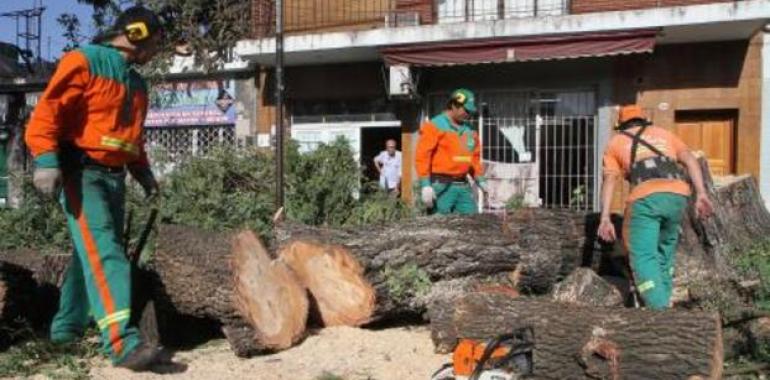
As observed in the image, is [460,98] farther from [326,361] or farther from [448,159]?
[326,361]

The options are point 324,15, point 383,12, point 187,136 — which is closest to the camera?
point 383,12

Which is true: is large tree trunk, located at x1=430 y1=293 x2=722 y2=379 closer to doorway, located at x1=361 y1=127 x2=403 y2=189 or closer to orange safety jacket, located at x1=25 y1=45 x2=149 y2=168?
orange safety jacket, located at x1=25 y1=45 x2=149 y2=168

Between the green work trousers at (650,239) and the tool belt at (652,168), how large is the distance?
0.15 m

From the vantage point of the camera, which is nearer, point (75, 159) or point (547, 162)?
point (75, 159)

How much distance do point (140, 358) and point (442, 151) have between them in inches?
151

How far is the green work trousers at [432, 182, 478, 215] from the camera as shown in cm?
769

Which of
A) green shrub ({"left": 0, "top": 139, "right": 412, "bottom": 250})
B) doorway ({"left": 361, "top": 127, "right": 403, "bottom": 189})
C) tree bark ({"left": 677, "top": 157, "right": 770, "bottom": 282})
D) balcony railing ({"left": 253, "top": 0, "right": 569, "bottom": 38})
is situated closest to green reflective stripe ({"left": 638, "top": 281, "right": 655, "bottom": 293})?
tree bark ({"left": 677, "top": 157, "right": 770, "bottom": 282})

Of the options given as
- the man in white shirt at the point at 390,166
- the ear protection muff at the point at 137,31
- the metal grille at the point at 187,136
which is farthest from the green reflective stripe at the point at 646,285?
the metal grille at the point at 187,136

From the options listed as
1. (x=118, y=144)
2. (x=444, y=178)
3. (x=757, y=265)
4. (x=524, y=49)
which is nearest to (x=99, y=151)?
(x=118, y=144)

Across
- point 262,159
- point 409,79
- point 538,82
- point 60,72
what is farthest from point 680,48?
point 60,72

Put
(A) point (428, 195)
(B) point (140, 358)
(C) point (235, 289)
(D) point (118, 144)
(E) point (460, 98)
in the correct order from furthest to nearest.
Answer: (E) point (460, 98) < (A) point (428, 195) < (C) point (235, 289) < (D) point (118, 144) < (B) point (140, 358)

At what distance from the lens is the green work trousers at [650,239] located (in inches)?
226

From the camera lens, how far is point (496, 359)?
4.23 metres

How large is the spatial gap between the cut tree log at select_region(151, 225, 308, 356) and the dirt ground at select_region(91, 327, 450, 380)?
0.50ft
